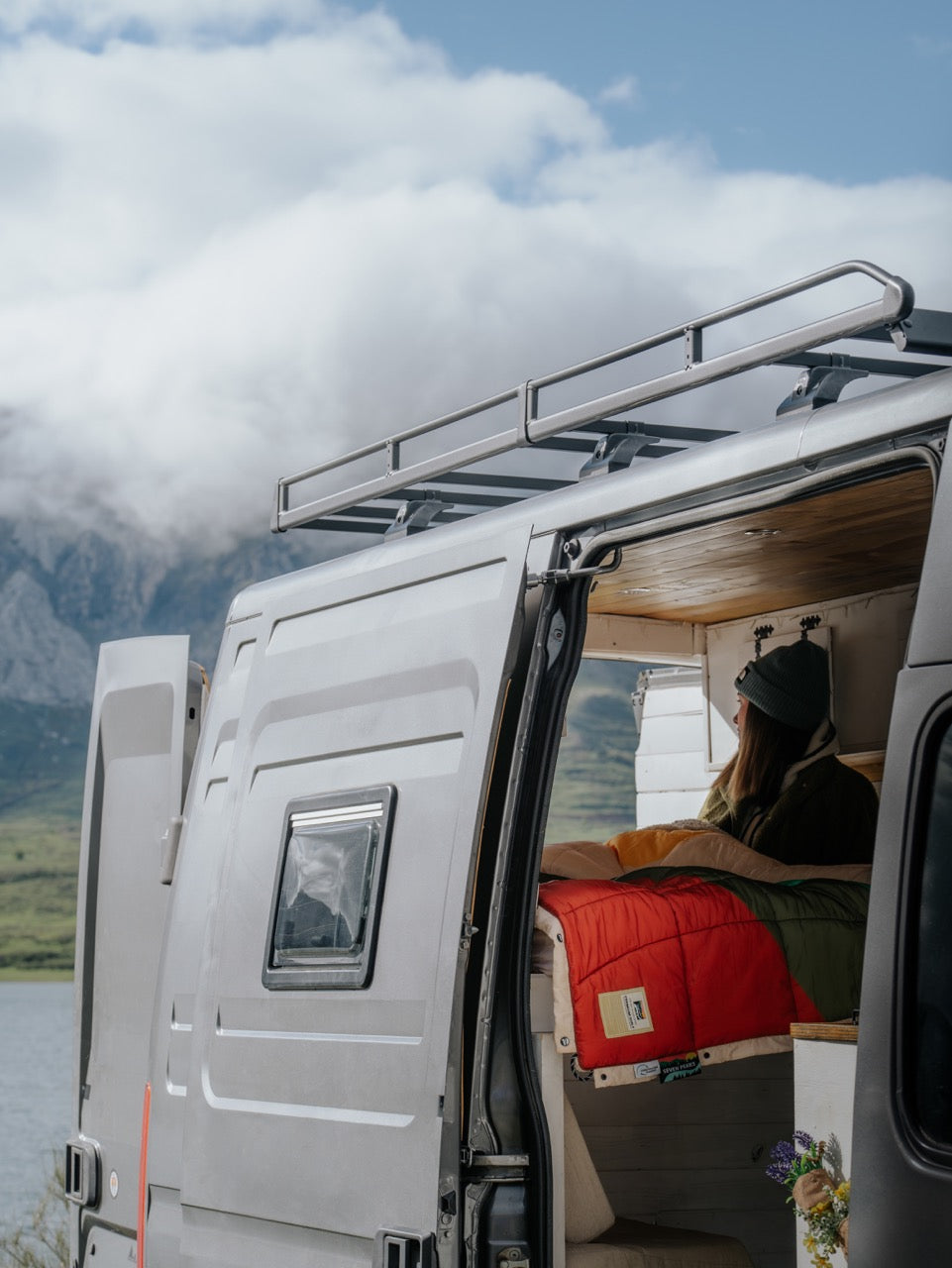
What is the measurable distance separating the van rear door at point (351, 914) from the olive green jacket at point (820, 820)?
154 centimetres

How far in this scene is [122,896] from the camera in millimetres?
5742

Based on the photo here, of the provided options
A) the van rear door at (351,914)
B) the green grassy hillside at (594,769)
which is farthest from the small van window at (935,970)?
the green grassy hillside at (594,769)

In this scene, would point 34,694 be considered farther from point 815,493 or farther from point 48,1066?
point 815,493

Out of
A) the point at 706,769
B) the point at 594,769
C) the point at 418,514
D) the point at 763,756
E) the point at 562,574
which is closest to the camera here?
the point at 562,574

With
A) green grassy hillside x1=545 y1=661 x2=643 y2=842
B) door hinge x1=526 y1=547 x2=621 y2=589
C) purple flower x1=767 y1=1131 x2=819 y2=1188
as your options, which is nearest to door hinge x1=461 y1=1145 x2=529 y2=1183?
purple flower x1=767 y1=1131 x2=819 y2=1188

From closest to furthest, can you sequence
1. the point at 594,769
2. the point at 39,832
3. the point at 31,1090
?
the point at 31,1090, the point at 594,769, the point at 39,832

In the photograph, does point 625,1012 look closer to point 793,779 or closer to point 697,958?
point 697,958

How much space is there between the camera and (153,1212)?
4.85 metres

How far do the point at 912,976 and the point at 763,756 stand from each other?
289 centimetres

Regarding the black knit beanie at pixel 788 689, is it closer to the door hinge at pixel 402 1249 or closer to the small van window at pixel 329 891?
the small van window at pixel 329 891

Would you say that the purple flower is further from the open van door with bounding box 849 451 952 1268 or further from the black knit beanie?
the black knit beanie

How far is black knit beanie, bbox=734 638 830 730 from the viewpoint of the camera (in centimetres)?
560

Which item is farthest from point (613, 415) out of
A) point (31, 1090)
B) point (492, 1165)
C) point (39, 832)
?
point (39, 832)

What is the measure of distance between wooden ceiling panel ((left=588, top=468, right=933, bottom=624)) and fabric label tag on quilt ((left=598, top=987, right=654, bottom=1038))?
1069 millimetres
